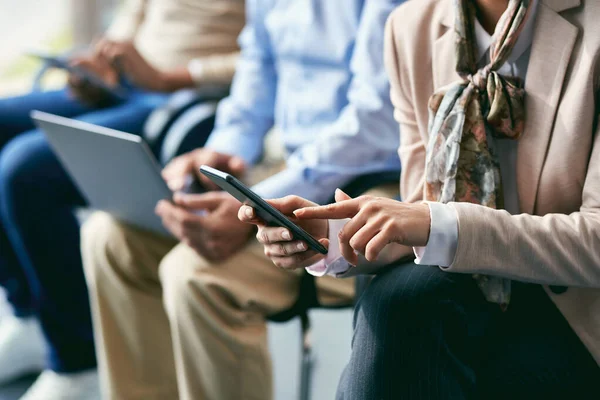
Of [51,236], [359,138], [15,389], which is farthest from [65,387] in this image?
[359,138]

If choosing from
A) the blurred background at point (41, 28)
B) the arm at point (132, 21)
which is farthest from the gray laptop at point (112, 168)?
the blurred background at point (41, 28)

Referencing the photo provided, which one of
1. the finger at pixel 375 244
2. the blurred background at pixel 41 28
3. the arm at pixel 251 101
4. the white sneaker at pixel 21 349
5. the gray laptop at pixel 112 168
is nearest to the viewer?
the finger at pixel 375 244

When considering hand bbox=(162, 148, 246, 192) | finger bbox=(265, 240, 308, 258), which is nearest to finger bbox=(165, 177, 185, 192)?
hand bbox=(162, 148, 246, 192)

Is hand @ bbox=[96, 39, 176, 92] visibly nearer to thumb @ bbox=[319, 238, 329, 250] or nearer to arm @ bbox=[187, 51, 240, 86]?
arm @ bbox=[187, 51, 240, 86]

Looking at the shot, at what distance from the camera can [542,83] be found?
88 cm

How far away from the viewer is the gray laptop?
1.24 m

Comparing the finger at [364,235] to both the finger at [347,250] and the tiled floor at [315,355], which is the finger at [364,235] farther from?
the tiled floor at [315,355]

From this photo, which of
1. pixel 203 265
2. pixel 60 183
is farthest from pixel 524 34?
pixel 60 183

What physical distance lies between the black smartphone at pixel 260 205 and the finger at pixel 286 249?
0.04 feet

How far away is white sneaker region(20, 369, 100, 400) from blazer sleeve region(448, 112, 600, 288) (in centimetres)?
114

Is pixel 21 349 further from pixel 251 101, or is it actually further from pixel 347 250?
pixel 347 250

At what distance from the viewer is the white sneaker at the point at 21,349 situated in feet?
5.91

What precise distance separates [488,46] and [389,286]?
1.09 ft

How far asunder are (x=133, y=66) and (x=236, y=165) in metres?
0.56
